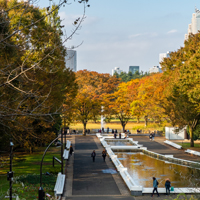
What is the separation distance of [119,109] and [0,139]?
39.7 meters

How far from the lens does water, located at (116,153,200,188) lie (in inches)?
895

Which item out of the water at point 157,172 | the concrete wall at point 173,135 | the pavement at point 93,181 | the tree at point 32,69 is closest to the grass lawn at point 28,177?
the pavement at point 93,181

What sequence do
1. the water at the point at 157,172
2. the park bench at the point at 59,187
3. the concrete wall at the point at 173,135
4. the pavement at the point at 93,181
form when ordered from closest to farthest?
1. the park bench at the point at 59,187
2. the pavement at the point at 93,181
3. the water at the point at 157,172
4. the concrete wall at the point at 173,135

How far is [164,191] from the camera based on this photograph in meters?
19.8

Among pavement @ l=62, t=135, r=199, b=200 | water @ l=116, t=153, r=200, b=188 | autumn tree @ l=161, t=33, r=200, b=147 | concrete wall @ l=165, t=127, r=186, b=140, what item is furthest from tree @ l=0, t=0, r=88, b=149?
concrete wall @ l=165, t=127, r=186, b=140

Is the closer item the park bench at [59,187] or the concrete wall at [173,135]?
the park bench at [59,187]

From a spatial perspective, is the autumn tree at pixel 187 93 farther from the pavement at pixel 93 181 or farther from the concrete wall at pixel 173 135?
the concrete wall at pixel 173 135

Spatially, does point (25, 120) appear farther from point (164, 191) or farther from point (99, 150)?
point (99, 150)

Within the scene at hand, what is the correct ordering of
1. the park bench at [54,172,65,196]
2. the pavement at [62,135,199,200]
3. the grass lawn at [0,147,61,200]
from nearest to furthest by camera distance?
the grass lawn at [0,147,61,200], the park bench at [54,172,65,196], the pavement at [62,135,199,200]

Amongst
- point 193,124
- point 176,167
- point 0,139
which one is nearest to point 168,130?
point 193,124

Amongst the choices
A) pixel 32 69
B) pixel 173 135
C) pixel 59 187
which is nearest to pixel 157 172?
pixel 59 187

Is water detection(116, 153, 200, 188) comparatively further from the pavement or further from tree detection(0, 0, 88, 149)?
tree detection(0, 0, 88, 149)

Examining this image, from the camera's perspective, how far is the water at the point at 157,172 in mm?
22734

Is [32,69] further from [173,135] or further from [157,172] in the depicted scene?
[173,135]
